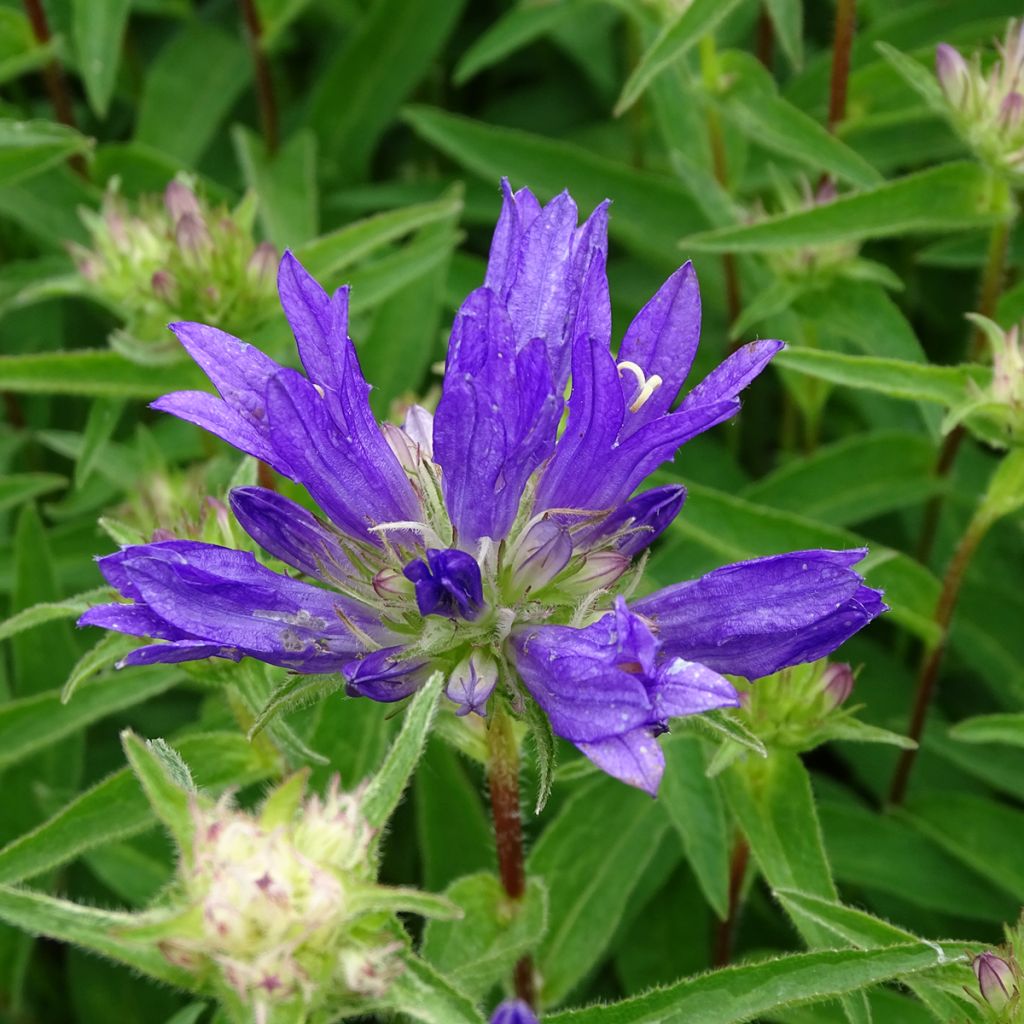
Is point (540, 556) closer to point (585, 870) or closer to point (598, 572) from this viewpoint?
point (598, 572)

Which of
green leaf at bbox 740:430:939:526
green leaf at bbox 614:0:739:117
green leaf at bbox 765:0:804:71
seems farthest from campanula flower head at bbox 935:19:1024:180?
green leaf at bbox 740:430:939:526

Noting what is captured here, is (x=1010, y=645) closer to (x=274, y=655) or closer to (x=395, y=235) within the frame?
(x=395, y=235)

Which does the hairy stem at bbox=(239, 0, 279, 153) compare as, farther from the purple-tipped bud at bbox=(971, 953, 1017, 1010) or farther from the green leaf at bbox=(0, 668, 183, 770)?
the purple-tipped bud at bbox=(971, 953, 1017, 1010)

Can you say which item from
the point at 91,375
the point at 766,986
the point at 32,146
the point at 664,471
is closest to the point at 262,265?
the point at 91,375

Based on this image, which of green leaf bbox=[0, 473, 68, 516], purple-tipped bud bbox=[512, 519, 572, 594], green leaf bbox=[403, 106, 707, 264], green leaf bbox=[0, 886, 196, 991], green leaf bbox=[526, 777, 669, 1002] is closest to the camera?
green leaf bbox=[0, 886, 196, 991]

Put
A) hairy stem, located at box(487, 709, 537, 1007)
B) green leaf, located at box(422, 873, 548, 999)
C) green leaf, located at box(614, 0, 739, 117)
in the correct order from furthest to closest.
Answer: green leaf, located at box(614, 0, 739, 117), green leaf, located at box(422, 873, 548, 999), hairy stem, located at box(487, 709, 537, 1007)

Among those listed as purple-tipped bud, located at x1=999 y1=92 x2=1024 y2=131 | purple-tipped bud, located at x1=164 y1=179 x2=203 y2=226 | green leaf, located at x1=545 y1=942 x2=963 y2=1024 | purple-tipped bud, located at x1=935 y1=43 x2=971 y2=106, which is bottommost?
green leaf, located at x1=545 y1=942 x2=963 y2=1024

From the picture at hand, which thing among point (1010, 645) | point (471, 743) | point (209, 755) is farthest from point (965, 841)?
point (209, 755)
